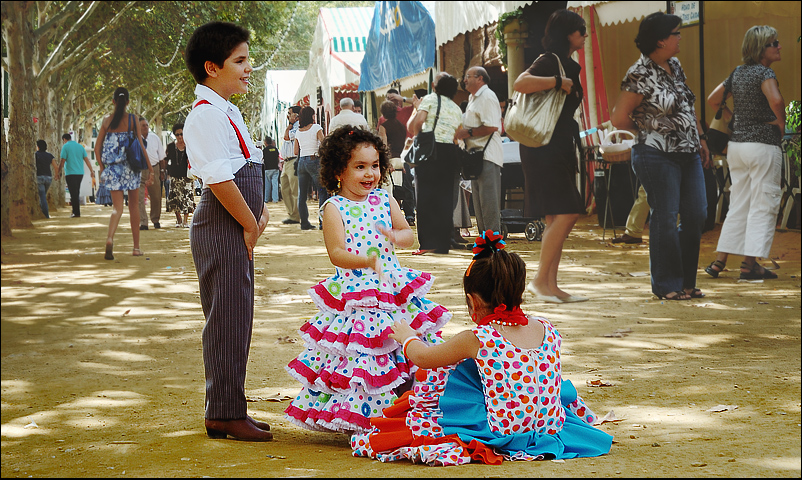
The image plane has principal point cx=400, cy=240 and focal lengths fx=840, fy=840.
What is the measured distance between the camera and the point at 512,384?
2715 mm

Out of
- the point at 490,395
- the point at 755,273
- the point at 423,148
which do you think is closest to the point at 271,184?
the point at 423,148

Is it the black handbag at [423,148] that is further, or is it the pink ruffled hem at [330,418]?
the black handbag at [423,148]

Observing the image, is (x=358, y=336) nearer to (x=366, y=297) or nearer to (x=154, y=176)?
(x=366, y=297)

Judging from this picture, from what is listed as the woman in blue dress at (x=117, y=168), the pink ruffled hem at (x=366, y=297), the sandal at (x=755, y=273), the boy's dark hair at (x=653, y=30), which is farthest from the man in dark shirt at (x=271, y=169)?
the sandal at (x=755, y=273)

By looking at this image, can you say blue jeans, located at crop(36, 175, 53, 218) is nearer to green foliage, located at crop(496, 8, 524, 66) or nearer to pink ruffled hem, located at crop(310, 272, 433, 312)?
green foliage, located at crop(496, 8, 524, 66)

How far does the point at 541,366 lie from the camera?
2.75 metres

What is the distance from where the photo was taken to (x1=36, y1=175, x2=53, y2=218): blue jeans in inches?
256

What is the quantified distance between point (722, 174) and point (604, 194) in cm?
97

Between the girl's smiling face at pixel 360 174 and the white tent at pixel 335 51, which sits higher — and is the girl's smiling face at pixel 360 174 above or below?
below

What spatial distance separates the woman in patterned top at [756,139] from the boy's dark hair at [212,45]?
14.8 feet

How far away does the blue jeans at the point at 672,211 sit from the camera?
19.6 feet

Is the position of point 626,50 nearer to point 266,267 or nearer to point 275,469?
point 266,267

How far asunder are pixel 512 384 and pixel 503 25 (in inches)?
132

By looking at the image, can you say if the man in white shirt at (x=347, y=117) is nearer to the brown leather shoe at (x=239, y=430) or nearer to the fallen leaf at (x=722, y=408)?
the brown leather shoe at (x=239, y=430)
